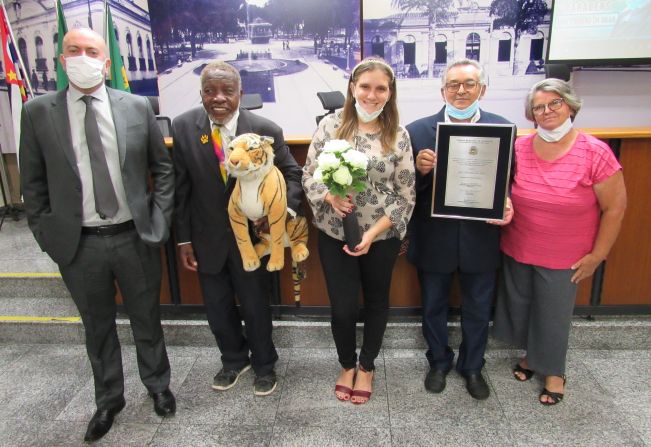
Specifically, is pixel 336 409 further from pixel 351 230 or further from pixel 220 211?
pixel 220 211

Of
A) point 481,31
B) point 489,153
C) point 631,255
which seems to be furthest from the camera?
point 481,31

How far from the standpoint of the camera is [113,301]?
204cm

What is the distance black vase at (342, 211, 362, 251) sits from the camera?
6.12ft

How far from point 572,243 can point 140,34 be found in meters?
4.55

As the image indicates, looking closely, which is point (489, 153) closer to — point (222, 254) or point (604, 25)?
point (222, 254)

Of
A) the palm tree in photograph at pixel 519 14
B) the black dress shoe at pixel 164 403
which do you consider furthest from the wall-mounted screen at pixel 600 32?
the black dress shoe at pixel 164 403

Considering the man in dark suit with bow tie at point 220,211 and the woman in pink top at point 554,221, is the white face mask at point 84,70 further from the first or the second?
the woman in pink top at point 554,221

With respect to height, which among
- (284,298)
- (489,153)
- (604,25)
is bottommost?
(284,298)

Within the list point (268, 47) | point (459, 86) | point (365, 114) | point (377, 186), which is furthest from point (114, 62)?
point (459, 86)

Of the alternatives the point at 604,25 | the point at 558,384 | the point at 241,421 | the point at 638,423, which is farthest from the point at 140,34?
the point at 638,423

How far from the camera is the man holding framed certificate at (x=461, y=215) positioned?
190 cm

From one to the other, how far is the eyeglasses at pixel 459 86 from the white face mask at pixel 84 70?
1.42m

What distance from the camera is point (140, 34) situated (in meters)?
4.73

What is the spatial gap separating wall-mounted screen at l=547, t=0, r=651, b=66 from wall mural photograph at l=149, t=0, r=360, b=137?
1.87 metres
